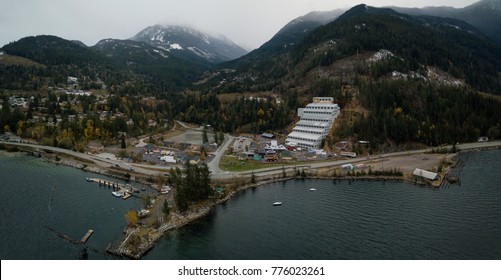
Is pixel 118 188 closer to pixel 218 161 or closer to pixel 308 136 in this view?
pixel 218 161

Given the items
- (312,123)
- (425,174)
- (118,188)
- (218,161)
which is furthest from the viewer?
(312,123)

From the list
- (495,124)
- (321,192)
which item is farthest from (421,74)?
(321,192)

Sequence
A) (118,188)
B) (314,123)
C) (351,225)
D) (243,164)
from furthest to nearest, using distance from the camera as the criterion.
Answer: (314,123) < (243,164) < (118,188) < (351,225)

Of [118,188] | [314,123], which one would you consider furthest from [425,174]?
[118,188]

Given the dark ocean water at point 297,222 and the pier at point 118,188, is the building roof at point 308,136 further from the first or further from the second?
the pier at point 118,188

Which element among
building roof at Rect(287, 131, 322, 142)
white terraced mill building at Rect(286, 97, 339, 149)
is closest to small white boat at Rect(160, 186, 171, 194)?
white terraced mill building at Rect(286, 97, 339, 149)

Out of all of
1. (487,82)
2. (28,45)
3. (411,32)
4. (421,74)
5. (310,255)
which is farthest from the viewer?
(28,45)

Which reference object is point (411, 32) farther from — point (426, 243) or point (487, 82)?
point (426, 243)

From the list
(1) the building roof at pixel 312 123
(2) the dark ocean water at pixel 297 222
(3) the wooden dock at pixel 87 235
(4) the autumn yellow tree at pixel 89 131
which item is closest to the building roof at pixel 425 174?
(2) the dark ocean water at pixel 297 222
